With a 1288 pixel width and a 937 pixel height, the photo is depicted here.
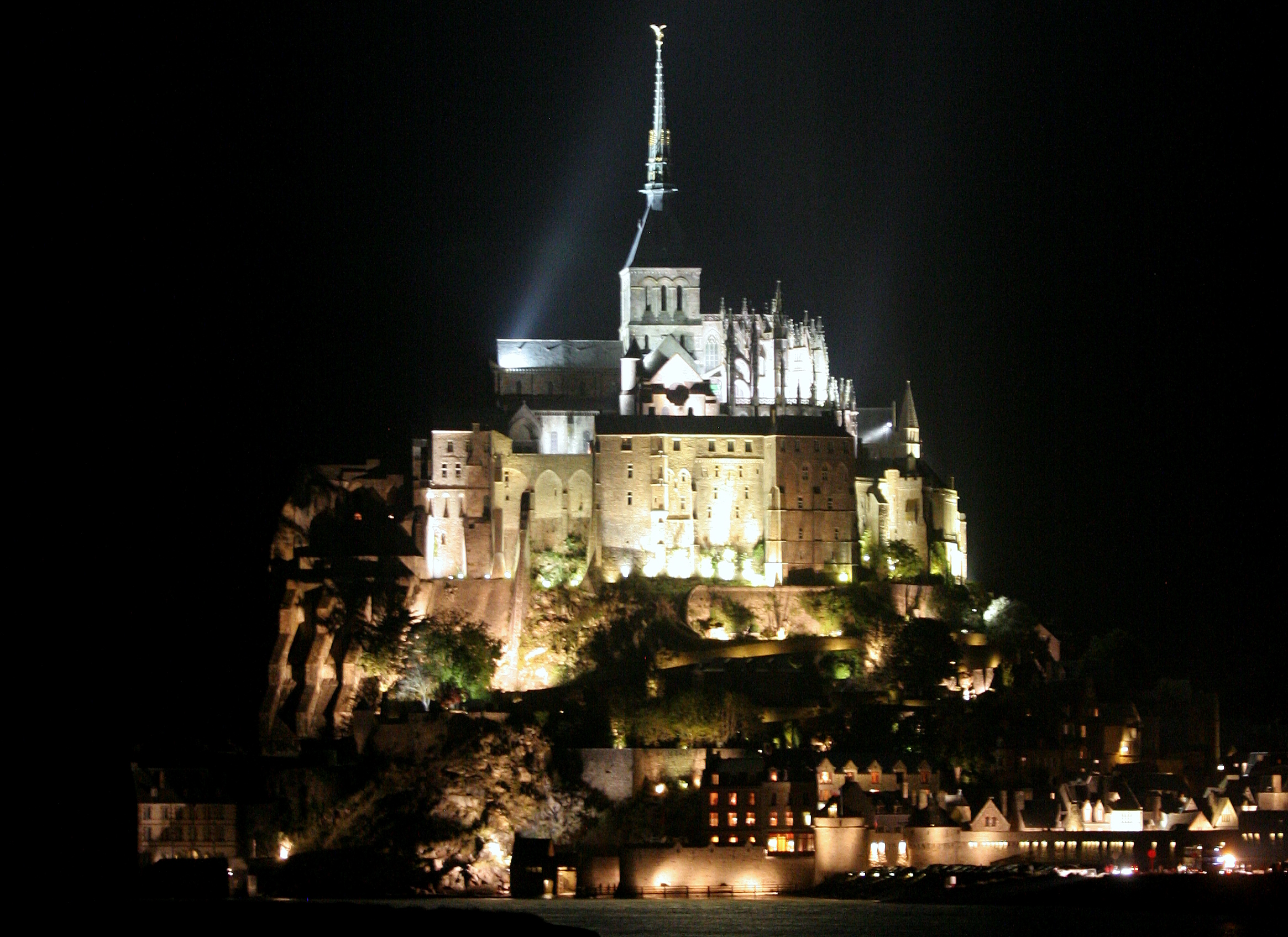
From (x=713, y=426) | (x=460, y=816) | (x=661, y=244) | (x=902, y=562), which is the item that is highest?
(x=661, y=244)

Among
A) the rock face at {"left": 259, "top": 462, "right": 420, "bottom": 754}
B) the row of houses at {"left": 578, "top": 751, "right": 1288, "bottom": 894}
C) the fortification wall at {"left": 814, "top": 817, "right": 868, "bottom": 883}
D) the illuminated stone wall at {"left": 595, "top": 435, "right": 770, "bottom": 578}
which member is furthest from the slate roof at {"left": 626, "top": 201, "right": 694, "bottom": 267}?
the fortification wall at {"left": 814, "top": 817, "right": 868, "bottom": 883}

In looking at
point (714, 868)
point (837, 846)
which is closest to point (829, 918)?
point (837, 846)

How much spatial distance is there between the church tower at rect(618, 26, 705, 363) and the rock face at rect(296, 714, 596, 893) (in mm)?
28287

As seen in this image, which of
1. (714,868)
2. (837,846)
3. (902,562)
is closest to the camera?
(714,868)

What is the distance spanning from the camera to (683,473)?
95750 millimetres

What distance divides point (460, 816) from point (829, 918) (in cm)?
1305

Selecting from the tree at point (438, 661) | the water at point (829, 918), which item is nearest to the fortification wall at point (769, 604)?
the tree at point (438, 661)

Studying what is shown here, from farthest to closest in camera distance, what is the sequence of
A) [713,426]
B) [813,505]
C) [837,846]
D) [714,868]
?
[713,426] < [813,505] < [837,846] < [714,868]

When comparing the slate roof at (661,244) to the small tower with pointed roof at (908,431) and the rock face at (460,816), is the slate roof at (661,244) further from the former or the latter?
the rock face at (460,816)

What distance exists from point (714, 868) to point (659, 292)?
33904 mm

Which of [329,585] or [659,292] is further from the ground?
[659,292]

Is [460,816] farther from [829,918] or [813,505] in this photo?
[813,505]

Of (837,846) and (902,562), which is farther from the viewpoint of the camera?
(902,562)

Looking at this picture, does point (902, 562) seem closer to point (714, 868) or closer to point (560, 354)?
point (560, 354)
